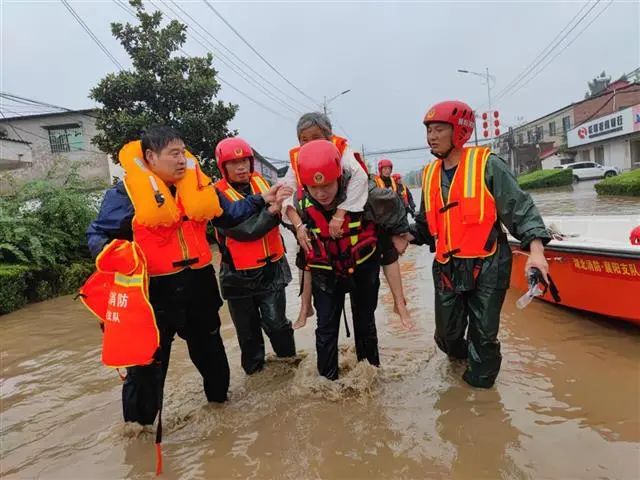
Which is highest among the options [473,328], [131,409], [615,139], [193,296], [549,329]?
[615,139]

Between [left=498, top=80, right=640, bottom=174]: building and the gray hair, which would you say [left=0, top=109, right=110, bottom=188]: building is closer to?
the gray hair

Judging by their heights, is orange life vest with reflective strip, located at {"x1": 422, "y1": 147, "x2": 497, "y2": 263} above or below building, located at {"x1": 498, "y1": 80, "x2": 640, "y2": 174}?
below

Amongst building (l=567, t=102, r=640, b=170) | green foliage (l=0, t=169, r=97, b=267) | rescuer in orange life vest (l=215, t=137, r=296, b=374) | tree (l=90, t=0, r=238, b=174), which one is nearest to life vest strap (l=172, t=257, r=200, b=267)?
rescuer in orange life vest (l=215, t=137, r=296, b=374)

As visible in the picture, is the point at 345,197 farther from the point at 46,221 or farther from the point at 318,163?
the point at 46,221

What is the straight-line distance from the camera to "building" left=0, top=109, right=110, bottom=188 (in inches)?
869

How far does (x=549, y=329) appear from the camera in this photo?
4.72 meters

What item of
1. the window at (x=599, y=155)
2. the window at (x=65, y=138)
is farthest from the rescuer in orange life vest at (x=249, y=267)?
the window at (x=599, y=155)

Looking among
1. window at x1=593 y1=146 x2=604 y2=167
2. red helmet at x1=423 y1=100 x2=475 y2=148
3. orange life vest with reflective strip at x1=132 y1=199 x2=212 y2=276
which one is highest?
window at x1=593 y1=146 x2=604 y2=167

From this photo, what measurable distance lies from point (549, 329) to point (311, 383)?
256cm

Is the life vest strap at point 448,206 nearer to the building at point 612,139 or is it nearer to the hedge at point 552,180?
the hedge at point 552,180

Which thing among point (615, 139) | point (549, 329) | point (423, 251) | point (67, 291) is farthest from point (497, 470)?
point (615, 139)

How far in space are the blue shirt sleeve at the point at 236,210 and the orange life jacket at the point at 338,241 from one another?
285 mm

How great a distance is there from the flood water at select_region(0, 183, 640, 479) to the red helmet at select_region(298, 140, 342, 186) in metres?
1.47

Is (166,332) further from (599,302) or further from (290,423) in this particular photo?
(599,302)
